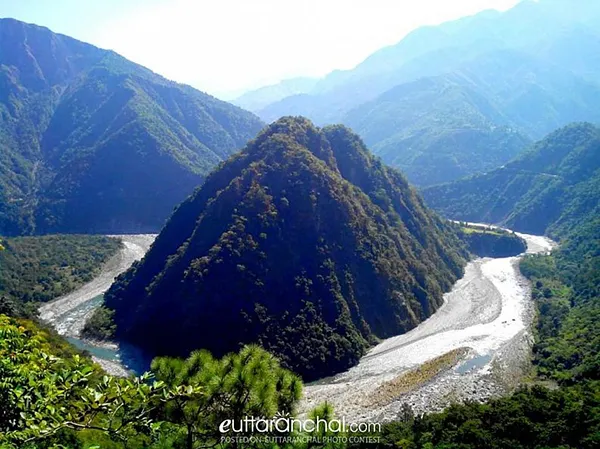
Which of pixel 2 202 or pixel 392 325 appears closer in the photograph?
→ pixel 392 325

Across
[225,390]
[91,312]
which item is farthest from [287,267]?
[225,390]

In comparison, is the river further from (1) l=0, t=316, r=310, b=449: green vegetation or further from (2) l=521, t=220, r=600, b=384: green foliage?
(1) l=0, t=316, r=310, b=449: green vegetation

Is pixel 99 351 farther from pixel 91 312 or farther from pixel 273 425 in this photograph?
pixel 273 425

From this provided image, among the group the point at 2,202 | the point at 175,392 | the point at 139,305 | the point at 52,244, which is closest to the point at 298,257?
the point at 139,305

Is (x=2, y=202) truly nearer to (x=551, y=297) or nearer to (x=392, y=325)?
(x=392, y=325)

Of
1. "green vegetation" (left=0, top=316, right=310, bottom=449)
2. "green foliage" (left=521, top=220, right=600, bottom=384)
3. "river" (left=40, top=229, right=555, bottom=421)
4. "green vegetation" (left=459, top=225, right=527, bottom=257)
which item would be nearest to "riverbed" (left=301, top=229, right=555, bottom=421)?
"river" (left=40, top=229, right=555, bottom=421)

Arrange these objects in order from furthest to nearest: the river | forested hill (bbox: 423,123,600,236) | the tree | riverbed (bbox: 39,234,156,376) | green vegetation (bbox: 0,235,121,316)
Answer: forested hill (bbox: 423,123,600,236) → green vegetation (bbox: 0,235,121,316) → riverbed (bbox: 39,234,156,376) → the river → the tree
